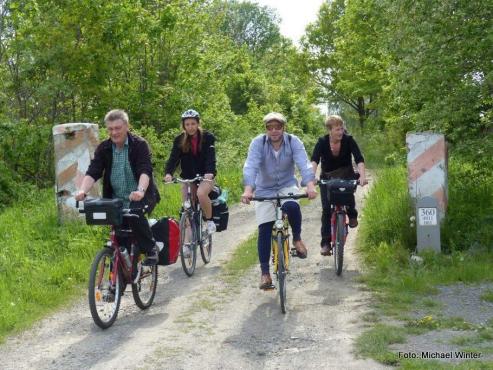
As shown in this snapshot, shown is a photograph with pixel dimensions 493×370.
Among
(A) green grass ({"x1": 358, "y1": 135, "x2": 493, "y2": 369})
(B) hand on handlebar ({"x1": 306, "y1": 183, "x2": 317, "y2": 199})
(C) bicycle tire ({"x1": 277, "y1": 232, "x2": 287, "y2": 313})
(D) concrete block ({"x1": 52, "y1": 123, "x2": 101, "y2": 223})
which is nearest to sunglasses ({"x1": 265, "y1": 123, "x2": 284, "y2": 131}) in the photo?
(B) hand on handlebar ({"x1": 306, "y1": 183, "x2": 317, "y2": 199})

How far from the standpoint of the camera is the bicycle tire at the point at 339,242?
791cm

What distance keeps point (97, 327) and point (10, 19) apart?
8.78m

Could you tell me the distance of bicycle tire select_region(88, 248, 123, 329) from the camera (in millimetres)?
5996

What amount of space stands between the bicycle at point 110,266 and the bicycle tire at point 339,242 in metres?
2.45

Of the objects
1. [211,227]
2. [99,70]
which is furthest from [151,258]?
[99,70]

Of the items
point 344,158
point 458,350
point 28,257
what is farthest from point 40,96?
point 458,350

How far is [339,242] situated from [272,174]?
139 cm

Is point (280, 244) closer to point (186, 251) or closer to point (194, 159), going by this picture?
point (186, 251)

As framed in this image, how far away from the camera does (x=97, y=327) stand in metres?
6.27

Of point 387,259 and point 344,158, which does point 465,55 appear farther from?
point 387,259

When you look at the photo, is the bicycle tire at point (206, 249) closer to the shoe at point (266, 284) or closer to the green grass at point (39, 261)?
the green grass at point (39, 261)

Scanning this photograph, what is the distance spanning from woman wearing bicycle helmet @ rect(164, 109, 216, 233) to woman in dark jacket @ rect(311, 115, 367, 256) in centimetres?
135

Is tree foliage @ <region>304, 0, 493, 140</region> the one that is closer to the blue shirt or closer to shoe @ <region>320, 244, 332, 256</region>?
shoe @ <region>320, 244, 332, 256</region>

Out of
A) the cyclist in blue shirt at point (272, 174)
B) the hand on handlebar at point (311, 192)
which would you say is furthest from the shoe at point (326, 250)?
the hand on handlebar at point (311, 192)
